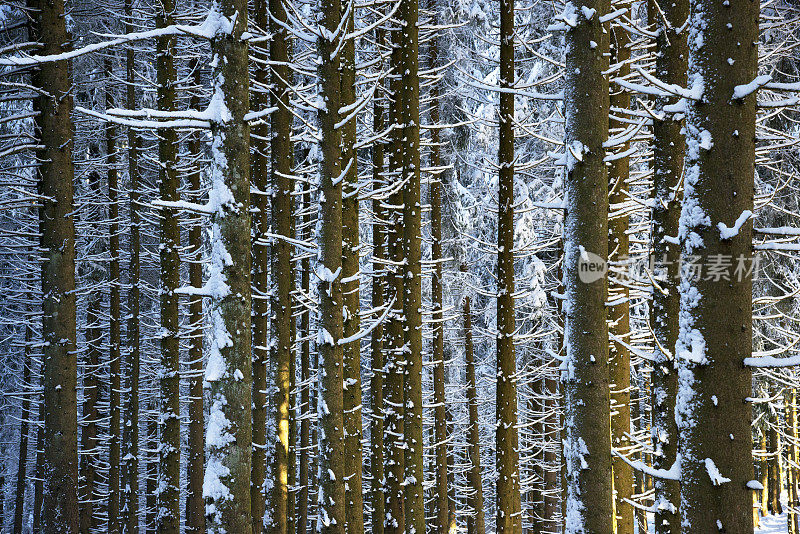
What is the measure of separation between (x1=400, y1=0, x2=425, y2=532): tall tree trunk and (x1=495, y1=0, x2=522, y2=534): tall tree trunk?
1.23m

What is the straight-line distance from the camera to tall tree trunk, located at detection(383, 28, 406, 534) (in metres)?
9.70

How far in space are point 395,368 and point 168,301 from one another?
12.7 feet

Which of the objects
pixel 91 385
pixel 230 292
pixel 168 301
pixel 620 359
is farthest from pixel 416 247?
pixel 91 385

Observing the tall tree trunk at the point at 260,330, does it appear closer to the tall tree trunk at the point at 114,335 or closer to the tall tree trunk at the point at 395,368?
the tall tree trunk at the point at 395,368

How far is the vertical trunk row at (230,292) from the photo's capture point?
18.3ft

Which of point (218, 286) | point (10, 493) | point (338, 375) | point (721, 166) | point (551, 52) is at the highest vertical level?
point (551, 52)

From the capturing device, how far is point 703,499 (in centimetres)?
380

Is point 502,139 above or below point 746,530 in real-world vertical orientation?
above

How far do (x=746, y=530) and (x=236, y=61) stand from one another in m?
5.34

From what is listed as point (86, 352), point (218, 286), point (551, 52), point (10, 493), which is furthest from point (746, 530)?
point (10, 493)

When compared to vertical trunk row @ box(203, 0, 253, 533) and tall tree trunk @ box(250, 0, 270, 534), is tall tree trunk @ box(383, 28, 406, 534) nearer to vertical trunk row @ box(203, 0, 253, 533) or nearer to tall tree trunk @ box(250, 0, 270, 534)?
tall tree trunk @ box(250, 0, 270, 534)

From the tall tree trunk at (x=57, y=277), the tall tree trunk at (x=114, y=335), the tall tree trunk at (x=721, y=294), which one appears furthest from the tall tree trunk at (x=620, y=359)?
the tall tree trunk at (x=114, y=335)

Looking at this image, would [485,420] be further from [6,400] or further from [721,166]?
[721,166]

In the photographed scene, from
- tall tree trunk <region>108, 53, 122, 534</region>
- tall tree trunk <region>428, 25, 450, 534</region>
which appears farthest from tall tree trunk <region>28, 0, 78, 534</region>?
tall tree trunk <region>428, 25, 450, 534</region>
